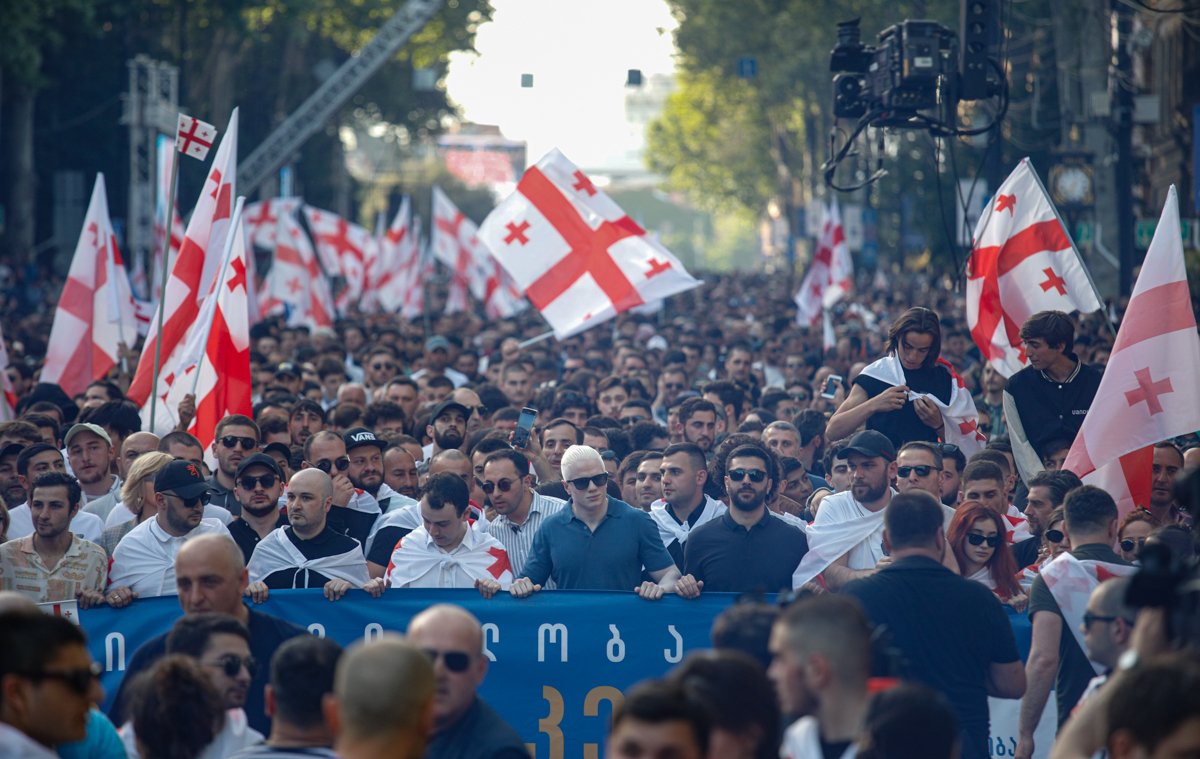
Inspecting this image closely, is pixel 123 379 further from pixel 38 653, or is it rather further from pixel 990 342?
pixel 38 653

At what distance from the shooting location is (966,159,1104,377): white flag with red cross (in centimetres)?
1186

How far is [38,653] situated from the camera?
458 centimetres

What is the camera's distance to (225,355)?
11.2m

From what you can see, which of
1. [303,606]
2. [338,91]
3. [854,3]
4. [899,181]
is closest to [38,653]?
[303,606]

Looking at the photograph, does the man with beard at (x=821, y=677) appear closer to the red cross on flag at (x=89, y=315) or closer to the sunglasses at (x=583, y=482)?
the sunglasses at (x=583, y=482)

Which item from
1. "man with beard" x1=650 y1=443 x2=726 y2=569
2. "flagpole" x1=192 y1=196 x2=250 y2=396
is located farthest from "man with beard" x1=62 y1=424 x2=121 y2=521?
"man with beard" x1=650 y1=443 x2=726 y2=569

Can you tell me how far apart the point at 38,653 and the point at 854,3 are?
4363 centimetres

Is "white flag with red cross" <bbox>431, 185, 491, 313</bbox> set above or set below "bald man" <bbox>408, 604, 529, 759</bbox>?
above

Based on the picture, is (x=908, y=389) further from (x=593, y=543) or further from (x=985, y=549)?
(x=593, y=543)

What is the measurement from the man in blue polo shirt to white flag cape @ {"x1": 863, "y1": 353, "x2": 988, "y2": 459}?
1844 mm

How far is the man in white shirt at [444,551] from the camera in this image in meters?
8.31

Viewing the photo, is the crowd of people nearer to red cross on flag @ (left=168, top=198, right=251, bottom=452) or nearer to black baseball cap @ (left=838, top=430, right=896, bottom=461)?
black baseball cap @ (left=838, top=430, right=896, bottom=461)

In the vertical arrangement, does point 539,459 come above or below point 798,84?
below

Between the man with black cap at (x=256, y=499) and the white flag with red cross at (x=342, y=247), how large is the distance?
21.6 metres
